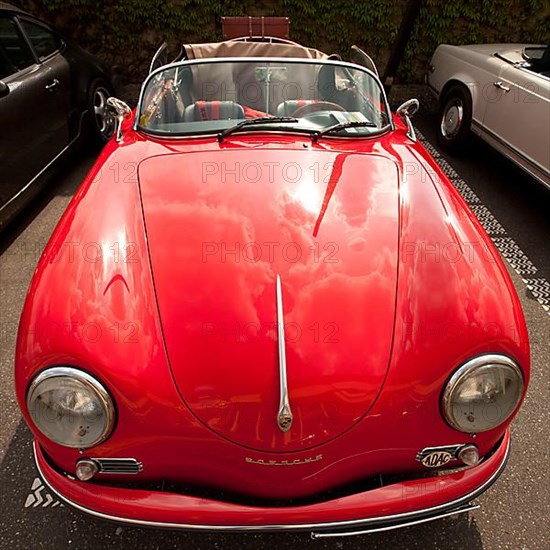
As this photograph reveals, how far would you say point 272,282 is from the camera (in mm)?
1601

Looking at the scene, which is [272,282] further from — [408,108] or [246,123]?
[408,108]

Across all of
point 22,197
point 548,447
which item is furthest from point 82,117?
point 548,447

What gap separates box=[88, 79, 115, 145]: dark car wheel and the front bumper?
168 inches

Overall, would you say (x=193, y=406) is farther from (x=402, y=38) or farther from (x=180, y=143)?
(x=402, y=38)

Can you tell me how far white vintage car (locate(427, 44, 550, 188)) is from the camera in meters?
3.78

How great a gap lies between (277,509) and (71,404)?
687 mm

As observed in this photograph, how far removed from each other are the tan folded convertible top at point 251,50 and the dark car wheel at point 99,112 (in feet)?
5.02

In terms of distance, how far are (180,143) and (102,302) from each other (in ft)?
3.73

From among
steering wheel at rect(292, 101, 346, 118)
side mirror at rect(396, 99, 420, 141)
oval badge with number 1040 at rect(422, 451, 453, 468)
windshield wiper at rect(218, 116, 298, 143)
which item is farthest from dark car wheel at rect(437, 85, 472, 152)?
oval badge with number 1040 at rect(422, 451, 453, 468)

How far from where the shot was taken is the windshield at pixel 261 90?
8.71 feet

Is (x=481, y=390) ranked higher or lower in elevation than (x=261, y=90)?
lower

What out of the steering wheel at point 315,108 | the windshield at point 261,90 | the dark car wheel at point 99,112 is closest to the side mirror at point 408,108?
the windshield at point 261,90

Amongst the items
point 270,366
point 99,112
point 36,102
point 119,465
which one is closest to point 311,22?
point 99,112

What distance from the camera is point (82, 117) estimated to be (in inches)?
182
